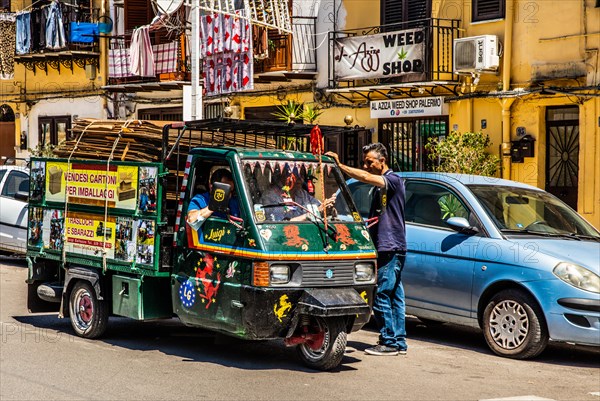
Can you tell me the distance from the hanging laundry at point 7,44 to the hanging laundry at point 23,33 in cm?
85

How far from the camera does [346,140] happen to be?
24203 mm

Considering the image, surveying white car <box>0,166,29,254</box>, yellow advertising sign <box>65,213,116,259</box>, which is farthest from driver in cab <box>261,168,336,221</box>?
white car <box>0,166,29,254</box>

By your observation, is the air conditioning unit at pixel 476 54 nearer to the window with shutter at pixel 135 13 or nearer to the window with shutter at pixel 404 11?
the window with shutter at pixel 404 11

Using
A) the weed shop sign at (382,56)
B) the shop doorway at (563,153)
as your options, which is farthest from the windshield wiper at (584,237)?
the weed shop sign at (382,56)

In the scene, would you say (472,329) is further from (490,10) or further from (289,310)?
(490,10)

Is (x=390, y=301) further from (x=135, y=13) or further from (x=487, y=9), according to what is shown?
(x=135, y=13)

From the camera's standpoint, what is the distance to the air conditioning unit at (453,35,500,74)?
19578mm

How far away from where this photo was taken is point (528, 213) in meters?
11.4

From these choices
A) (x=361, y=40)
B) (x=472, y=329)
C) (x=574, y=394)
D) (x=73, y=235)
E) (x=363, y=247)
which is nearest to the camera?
(x=574, y=394)

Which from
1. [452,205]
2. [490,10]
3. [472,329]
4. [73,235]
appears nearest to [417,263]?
[452,205]

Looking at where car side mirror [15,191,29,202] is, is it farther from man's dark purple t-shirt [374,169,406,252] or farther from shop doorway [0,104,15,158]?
shop doorway [0,104,15,158]

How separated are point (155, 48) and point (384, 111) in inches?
Result: 295

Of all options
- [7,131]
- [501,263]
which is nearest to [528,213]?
[501,263]

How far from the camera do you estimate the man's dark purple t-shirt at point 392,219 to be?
33.3 ft
